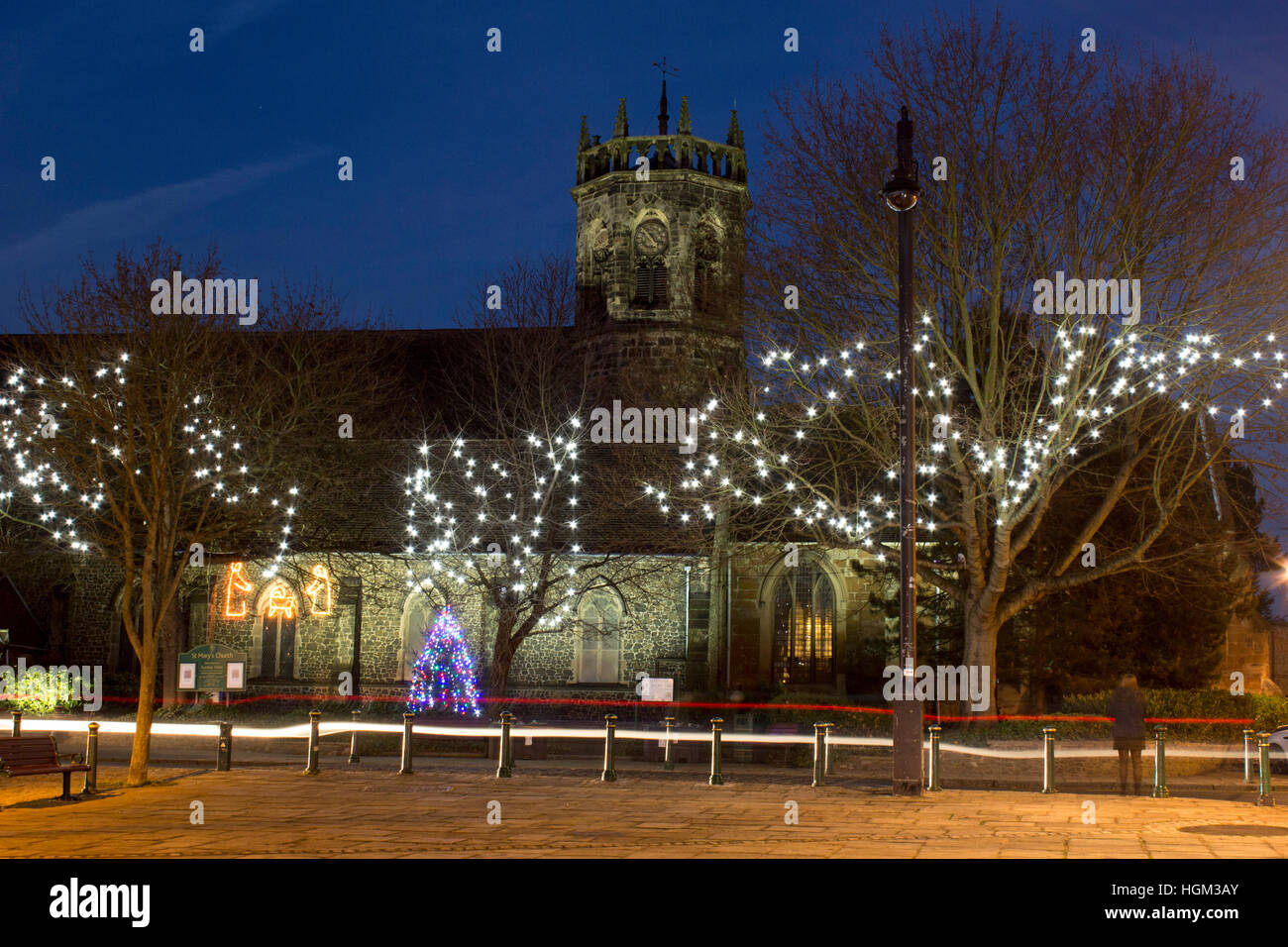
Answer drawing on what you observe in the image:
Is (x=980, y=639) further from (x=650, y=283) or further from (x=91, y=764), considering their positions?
(x=650, y=283)

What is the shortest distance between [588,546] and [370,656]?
297 inches

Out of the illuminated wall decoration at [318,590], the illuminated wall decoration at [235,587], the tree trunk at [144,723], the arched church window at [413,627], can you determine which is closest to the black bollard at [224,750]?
the tree trunk at [144,723]

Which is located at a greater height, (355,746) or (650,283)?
(650,283)

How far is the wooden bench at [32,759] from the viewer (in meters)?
14.0

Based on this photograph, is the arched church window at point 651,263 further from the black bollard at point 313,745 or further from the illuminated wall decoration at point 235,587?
the black bollard at point 313,745

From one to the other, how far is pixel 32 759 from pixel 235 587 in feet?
64.6

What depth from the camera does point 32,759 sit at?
46.9 feet

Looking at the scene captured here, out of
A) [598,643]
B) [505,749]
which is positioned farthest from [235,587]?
[505,749]

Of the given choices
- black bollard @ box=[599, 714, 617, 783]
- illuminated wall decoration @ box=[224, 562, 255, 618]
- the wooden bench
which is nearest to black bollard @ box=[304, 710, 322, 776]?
the wooden bench

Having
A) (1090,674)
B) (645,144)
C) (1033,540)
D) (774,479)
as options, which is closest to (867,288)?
(774,479)

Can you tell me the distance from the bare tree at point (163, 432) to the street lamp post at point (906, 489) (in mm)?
10100

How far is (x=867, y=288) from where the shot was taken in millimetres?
20719

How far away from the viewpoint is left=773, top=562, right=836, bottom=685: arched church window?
Answer: 32875 millimetres

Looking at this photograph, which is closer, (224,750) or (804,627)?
(224,750)
